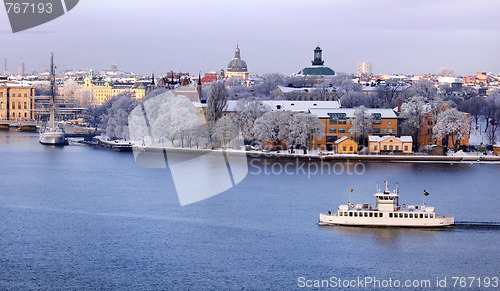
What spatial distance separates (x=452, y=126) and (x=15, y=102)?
35123mm

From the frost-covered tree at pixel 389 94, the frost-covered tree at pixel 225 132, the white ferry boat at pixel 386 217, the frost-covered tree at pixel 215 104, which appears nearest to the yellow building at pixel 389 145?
the frost-covered tree at pixel 225 132

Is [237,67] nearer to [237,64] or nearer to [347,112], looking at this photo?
[237,64]

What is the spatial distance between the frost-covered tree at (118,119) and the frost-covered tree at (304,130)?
27.1 ft

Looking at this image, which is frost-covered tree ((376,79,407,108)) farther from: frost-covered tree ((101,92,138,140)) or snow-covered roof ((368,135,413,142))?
frost-covered tree ((101,92,138,140))

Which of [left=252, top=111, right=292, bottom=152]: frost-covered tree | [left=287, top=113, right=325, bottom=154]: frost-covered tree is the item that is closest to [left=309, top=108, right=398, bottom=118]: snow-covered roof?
[left=287, top=113, right=325, bottom=154]: frost-covered tree

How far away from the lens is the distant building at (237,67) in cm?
8900

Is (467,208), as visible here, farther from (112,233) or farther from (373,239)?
(112,233)

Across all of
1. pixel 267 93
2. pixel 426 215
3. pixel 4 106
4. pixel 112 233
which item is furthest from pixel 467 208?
pixel 4 106

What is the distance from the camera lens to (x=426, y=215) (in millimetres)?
17734

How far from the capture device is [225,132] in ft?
109

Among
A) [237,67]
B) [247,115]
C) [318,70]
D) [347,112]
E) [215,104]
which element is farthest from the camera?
[237,67]

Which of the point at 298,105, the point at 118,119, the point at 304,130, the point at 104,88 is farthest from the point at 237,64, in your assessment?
the point at 304,130

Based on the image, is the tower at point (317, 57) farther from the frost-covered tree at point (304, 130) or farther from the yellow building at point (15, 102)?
the frost-covered tree at point (304, 130)

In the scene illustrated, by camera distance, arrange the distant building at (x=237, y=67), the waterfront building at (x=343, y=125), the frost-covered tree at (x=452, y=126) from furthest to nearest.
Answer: the distant building at (x=237, y=67) → the waterfront building at (x=343, y=125) → the frost-covered tree at (x=452, y=126)
